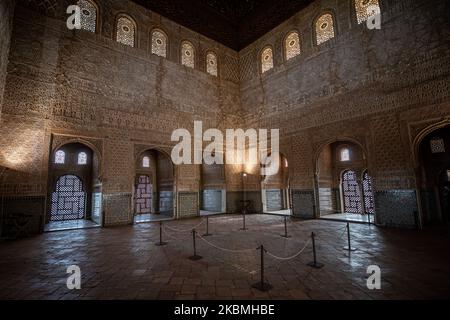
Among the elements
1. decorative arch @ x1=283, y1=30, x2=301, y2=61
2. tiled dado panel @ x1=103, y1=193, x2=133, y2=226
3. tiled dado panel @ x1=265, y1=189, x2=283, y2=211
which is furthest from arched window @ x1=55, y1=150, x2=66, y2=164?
decorative arch @ x1=283, y1=30, x2=301, y2=61

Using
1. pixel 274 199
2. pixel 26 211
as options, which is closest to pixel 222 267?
pixel 26 211

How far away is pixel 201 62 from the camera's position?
13656 mm

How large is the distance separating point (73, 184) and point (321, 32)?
15.0 m

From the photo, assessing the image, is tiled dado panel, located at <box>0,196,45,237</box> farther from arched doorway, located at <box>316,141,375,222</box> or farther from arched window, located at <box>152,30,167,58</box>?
arched doorway, located at <box>316,141,375,222</box>

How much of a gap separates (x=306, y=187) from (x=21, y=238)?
11153 millimetres

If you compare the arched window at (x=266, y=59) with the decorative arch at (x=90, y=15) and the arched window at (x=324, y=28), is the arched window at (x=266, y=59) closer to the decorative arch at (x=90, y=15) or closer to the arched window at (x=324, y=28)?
the arched window at (x=324, y=28)

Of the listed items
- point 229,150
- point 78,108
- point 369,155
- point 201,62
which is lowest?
point 369,155

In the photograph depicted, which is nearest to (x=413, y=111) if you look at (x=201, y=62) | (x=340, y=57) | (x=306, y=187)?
(x=340, y=57)

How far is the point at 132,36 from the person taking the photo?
11398 millimetres

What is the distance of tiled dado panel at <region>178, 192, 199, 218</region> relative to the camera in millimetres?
11852

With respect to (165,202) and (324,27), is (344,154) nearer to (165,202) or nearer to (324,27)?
(324,27)

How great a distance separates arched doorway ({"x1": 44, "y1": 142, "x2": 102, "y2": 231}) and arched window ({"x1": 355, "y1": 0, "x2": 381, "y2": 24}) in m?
14.0

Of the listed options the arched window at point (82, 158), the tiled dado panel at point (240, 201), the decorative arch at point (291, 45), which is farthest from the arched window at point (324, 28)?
the arched window at point (82, 158)

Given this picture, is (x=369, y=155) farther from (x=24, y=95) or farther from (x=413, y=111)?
(x=24, y=95)
